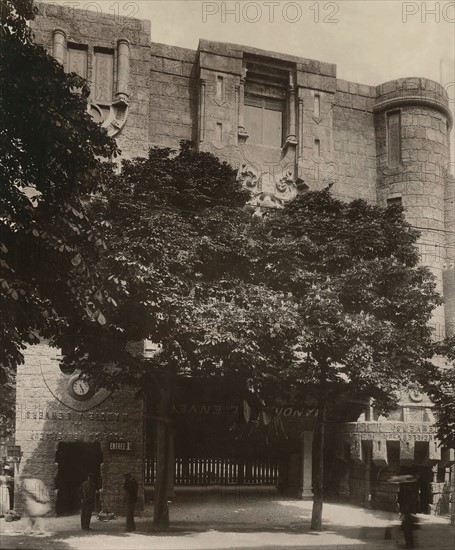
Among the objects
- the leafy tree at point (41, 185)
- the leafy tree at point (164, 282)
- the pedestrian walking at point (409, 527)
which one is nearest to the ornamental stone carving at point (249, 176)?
the leafy tree at point (164, 282)

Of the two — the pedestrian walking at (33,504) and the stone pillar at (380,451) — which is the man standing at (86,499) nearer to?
the pedestrian walking at (33,504)

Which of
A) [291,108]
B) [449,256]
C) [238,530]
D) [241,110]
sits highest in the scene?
[291,108]

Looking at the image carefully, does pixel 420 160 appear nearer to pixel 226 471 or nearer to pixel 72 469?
pixel 226 471

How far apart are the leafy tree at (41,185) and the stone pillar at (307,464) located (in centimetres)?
1566

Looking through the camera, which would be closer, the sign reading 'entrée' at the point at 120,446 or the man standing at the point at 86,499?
the man standing at the point at 86,499

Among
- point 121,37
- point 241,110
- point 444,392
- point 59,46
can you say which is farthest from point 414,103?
point 444,392

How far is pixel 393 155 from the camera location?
31062mm

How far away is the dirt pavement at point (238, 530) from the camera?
635 inches

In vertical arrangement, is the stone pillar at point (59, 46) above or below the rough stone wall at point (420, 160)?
above

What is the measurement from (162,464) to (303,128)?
51.5ft

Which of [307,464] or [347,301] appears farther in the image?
[307,464]

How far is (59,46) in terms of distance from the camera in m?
26.9

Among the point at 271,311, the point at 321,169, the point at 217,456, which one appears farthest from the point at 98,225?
the point at 321,169

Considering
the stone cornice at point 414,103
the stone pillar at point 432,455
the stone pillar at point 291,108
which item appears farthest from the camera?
the stone cornice at point 414,103
